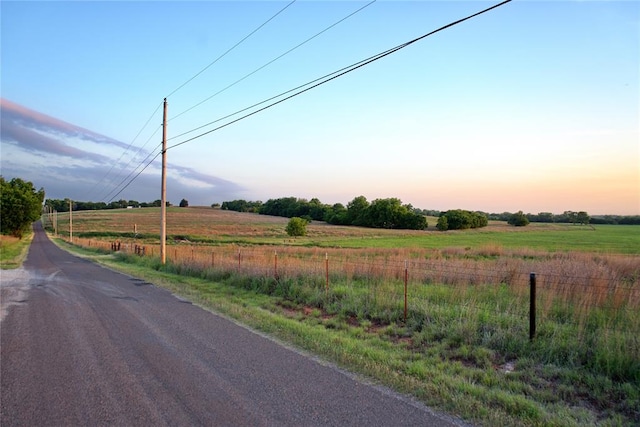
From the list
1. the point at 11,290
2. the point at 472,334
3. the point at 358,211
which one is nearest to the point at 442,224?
the point at 358,211

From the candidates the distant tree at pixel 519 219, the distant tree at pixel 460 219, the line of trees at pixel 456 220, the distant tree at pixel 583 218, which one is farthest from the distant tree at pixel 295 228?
the distant tree at pixel 583 218

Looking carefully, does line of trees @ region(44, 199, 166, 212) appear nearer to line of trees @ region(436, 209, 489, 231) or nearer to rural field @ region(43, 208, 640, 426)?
line of trees @ region(436, 209, 489, 231)

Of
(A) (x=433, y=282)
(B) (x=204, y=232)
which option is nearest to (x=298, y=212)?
(B) (x=204, y=232)

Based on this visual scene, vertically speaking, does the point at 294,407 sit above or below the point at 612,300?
below

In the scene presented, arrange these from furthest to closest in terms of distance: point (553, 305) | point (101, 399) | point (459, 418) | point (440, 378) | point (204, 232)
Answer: point (204, 232) → point (553, 305) → point (440, 378) → point (101, 399) → point (459, 418)

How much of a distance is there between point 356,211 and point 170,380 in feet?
397

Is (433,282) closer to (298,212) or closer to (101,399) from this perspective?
(101,399)

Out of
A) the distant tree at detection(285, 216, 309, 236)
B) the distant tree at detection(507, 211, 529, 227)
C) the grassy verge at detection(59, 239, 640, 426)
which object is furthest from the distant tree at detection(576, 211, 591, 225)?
the grassy verge at detection(59, 239, 640, 426)

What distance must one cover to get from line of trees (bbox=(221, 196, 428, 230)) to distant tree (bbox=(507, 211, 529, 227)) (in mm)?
31263

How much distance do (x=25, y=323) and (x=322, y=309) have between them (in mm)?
6783

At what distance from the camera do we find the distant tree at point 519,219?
127 metres

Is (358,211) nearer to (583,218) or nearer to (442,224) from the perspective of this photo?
(442,224)

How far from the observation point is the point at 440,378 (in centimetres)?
558

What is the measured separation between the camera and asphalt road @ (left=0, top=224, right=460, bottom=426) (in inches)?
176
